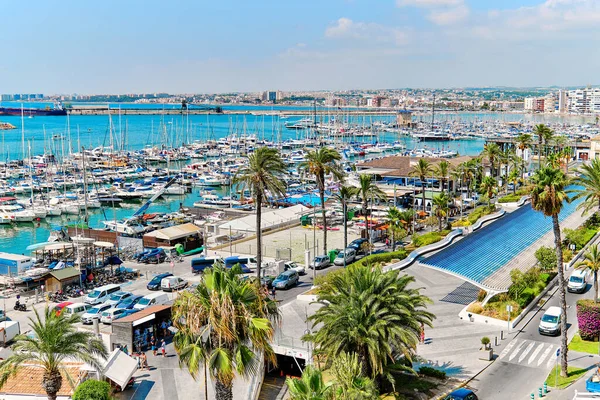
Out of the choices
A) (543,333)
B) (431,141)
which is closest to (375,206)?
(543,333)

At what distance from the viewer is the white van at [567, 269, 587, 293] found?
114 ft

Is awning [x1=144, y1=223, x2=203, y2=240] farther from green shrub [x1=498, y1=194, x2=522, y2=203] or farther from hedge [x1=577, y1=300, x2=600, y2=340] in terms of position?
green shrub [x1=498, y1=194, x2=522, y2=203]

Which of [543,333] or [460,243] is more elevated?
[460,243]

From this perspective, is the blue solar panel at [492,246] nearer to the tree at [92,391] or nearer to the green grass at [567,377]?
the green grass at [567,377]

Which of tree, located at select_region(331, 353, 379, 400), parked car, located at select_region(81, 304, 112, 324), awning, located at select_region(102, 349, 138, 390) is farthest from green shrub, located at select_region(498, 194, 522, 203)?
tree, located at select_region(331, 353, 379, 400)

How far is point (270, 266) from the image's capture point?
1626 inches

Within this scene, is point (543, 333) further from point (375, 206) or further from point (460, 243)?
point (375, 206)

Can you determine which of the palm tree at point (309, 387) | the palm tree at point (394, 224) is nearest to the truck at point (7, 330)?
the palm tree at point (309, 387)

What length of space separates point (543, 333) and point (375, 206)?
38.1 meters

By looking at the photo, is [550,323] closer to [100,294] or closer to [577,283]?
[577,283]

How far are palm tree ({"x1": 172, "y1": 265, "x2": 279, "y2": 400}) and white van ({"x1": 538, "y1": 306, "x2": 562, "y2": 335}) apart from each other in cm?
1688

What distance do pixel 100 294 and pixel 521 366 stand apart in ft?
82.6

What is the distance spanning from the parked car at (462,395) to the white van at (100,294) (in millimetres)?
23406

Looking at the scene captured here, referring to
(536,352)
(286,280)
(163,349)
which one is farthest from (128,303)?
(536,352)
